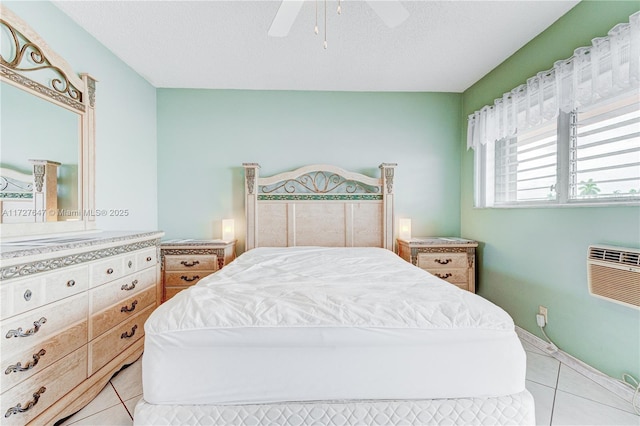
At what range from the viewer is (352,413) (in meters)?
1.20

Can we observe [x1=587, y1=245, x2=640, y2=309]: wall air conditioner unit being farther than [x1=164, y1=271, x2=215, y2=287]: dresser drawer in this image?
No

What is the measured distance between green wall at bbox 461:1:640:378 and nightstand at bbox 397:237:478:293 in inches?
6.8

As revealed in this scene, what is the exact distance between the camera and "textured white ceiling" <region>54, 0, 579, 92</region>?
2.10 metres

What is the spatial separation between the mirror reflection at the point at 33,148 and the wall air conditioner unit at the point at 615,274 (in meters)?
3.68

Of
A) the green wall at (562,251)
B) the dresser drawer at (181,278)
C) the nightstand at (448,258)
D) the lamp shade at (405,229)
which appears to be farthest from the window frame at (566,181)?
the dresser drawer at (181,278)

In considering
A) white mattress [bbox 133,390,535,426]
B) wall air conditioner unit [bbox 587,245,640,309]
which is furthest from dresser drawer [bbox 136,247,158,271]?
wall air conditioner unit [bbox 587,245,640,309]

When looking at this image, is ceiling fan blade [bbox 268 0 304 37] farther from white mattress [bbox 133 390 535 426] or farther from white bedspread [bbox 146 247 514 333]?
white mattress [bbox 133 390 535 426]

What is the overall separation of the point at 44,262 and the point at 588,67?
3542mm

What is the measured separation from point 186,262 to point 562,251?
3.45 metres

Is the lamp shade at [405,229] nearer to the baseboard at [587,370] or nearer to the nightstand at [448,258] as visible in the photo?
the nightstand at [448,258]

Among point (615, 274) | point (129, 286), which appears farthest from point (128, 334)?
point (615, 274)

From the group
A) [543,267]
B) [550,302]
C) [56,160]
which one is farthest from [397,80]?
[56,160]

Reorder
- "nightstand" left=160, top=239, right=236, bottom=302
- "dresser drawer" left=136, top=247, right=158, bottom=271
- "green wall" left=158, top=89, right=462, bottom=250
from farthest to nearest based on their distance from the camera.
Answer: "green wall" left=158, top=89, right=462, bottom=250
"nightstand" left=160, top=239, right=236, bottom=302
"dresser drawer" left=136, top=247, right=158, bottom=271

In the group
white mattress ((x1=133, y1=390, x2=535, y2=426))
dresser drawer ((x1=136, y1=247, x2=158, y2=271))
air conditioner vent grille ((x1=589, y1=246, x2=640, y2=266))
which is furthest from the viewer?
dresser drawer ((x1=136, y1=247, x2=158, y2=271))
